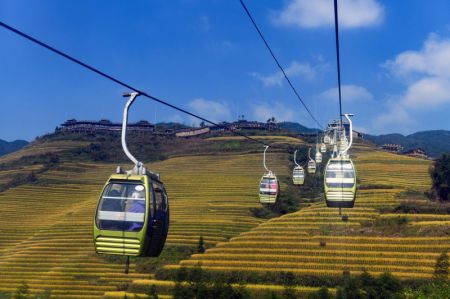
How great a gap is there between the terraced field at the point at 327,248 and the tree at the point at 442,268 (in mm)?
2065

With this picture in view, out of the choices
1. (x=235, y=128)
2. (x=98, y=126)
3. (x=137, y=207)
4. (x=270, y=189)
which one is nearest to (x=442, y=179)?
(x=270, y=189)

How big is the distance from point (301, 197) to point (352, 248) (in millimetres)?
34650

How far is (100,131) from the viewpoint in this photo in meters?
155

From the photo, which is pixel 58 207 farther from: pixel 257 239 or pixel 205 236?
pixel 257 239

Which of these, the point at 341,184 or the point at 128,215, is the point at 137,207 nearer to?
the point at 128,215

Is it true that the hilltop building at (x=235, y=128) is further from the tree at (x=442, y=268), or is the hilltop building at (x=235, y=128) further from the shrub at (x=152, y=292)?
the tree at (x=442, y=268)

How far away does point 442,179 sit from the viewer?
65000 mm

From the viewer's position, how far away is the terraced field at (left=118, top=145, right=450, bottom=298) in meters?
48.4

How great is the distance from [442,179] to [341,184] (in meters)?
48.3

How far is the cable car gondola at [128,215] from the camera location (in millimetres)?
11766

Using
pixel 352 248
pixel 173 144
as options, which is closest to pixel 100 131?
pixel 173 144

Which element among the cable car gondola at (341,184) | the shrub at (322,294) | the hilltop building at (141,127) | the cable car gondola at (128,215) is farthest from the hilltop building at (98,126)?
the cable car gondola at (128,215)

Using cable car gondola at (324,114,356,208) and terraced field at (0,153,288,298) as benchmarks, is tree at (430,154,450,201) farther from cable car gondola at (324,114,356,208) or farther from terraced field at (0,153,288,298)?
cable car gondola at (324,114,356,208)

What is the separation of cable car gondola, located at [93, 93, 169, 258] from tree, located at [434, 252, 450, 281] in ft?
117
